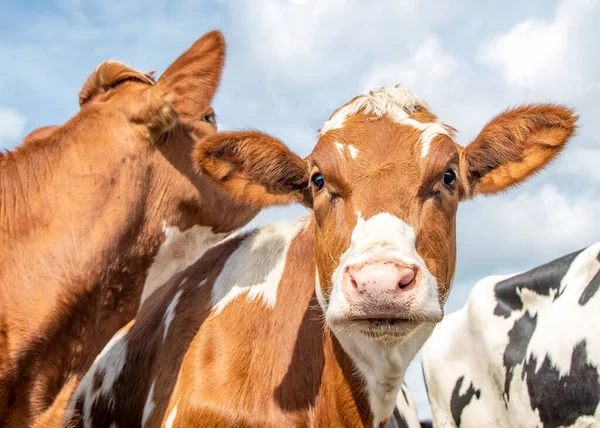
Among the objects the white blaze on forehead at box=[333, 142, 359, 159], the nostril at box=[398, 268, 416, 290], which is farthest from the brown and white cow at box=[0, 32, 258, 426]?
the nostril at box=[398, 268, 416, 290]

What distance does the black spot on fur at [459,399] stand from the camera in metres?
8.98

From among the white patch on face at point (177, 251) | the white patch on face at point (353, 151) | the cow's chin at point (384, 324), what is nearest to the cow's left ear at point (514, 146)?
the white patch on face at point (353, 151)

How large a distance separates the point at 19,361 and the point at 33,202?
1.03 metres

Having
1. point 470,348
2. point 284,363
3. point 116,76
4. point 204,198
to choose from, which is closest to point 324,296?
point 284,363

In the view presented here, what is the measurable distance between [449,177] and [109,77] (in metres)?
2.57

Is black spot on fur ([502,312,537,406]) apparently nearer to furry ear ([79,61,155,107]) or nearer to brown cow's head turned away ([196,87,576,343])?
brown cow's head turned away ([196,87,576,343])

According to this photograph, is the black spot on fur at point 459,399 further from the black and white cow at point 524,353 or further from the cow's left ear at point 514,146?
the cow's left ear at point 514,146

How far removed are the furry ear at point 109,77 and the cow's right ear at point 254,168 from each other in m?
0.92

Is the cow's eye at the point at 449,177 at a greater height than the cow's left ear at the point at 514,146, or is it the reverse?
the cow's left ear at the point at 514,146

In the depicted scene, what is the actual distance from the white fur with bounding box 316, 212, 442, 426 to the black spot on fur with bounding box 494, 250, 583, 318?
4.45 meters

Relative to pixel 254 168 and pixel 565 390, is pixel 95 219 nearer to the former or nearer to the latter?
pixel 254 168

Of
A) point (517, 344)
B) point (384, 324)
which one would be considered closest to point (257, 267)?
point (384, 324)

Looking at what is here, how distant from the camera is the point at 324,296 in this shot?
14.0ft

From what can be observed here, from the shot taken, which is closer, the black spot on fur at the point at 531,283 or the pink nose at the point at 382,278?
the pink nose at the point at 382,278
